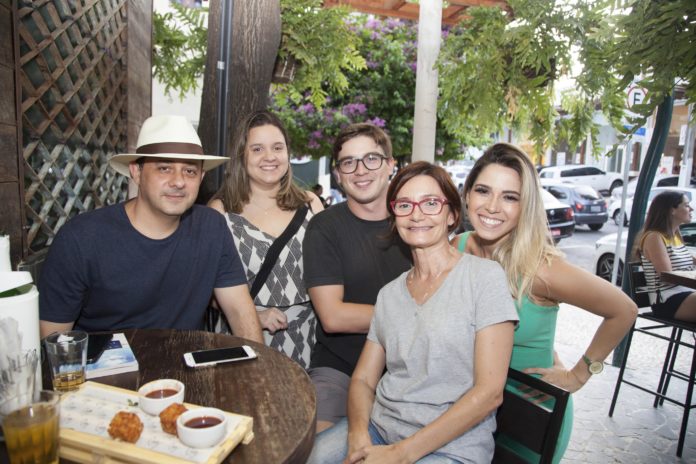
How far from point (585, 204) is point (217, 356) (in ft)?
50.0

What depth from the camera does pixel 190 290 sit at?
7.23ft

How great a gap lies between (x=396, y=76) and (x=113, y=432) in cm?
761

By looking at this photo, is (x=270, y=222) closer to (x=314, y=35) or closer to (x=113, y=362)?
(x=113, y=362)

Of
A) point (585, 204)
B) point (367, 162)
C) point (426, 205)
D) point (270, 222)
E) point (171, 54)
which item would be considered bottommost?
point (585, 204)

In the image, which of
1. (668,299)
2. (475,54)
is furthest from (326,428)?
(668,299)

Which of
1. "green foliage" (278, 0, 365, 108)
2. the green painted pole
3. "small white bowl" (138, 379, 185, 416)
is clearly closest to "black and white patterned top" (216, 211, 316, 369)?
"small white bowl" (138, 379, 185, 416)

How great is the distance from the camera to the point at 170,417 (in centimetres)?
118

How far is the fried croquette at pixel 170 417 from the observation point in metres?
1.18

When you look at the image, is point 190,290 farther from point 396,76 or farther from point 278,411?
point 396,76

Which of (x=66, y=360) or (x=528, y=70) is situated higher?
(x=528, y=70)

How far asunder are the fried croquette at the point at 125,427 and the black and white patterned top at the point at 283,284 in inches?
53.8

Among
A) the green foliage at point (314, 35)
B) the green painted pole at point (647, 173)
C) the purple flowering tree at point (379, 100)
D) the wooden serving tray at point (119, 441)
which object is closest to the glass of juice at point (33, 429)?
the wooden serving tray at point (119, 441)

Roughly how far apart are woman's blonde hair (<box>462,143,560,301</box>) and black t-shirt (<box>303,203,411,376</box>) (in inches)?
19.7

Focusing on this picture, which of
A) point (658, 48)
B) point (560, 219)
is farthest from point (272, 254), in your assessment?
point (560, 219)
